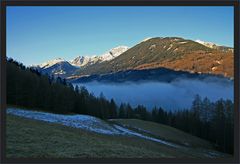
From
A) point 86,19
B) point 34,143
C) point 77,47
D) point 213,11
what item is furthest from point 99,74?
point 213,11

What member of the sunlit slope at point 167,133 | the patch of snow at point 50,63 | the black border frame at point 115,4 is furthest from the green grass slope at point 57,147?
the patch of snow at point 50,63

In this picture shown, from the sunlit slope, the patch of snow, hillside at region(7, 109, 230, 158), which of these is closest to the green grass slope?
hillside at region(7, 109, 230, 158)

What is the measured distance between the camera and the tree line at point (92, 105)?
1260 centimetres

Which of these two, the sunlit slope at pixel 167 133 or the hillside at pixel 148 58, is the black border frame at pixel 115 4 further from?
the sunlit slope at pixel 167 133

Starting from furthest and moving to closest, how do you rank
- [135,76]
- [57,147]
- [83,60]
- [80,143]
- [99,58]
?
1. [135,76]
2. [99,58]
3. [83,60]
4. [80,143]
5. [57,147]

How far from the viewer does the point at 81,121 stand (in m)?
13.9

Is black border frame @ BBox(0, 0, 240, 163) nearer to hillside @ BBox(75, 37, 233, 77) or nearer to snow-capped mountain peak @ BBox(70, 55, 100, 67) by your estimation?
hillside @ BBox(75, 37, 233, 77)

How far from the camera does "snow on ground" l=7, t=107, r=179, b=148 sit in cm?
1312

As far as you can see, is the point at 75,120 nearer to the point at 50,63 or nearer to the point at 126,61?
the point at 126,61

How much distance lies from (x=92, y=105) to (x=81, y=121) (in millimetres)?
1296

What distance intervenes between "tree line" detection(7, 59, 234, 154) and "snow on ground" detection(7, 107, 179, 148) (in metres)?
0.26

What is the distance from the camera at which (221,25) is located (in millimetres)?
9211

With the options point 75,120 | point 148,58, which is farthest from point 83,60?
point 75,120

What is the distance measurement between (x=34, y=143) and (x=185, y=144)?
17.1 feet
